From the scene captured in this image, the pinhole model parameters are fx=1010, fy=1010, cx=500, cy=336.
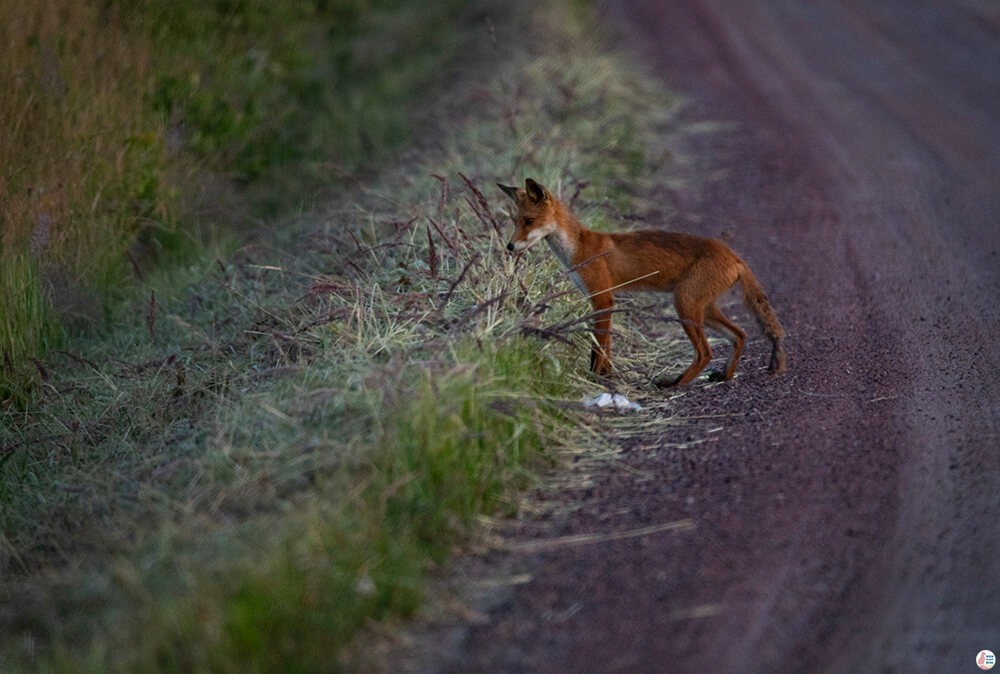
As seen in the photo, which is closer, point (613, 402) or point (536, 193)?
point (613, 402)

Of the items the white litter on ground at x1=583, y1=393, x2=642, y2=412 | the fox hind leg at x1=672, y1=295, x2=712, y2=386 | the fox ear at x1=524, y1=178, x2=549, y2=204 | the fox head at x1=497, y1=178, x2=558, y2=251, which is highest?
the fox ear at x1=524, y1=178, x2=549, y2=204

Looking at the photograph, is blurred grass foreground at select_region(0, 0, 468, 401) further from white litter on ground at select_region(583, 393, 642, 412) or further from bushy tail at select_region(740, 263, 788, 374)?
bushy tail at select_region(740, 263, 788, 374)

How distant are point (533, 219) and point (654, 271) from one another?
822 mm

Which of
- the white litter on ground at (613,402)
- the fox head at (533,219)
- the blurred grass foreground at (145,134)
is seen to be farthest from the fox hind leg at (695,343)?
the blurred grass foreground at (145,134)

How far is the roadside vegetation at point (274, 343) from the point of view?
3.86 meters

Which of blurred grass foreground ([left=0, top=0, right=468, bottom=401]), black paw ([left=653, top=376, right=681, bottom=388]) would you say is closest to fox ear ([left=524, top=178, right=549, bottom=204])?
black paw ([left=653, top=376, right=681, bottom=388])

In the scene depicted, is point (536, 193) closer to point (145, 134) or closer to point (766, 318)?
point (766, 318)

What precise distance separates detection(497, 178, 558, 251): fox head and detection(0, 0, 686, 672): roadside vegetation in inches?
8.0

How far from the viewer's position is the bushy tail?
5.95m

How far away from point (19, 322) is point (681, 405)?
15.7ft

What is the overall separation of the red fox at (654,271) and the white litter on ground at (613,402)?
339 mm

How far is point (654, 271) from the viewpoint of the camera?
619 cm

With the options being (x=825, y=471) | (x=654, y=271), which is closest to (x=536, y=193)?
(x=654, y=271)

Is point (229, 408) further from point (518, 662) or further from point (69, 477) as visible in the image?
point (518, 662)
